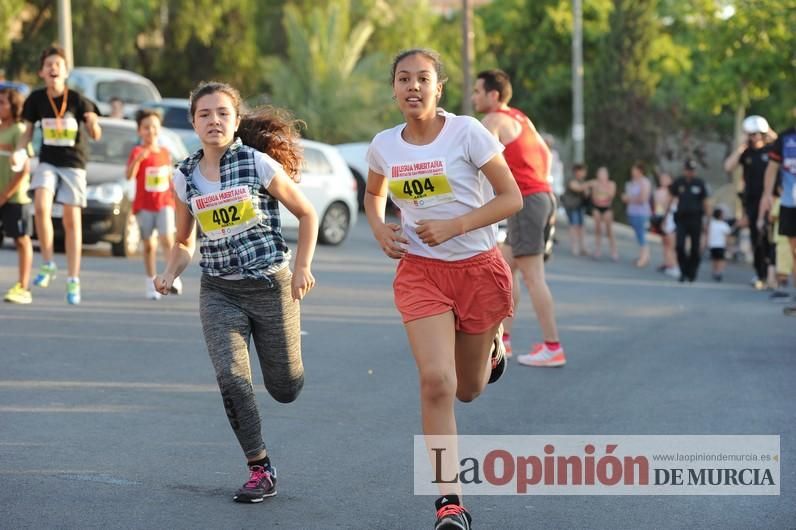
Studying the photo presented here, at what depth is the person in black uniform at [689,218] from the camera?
68.3 ft

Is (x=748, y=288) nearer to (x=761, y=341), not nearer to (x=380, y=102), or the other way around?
(x=761, y=341)

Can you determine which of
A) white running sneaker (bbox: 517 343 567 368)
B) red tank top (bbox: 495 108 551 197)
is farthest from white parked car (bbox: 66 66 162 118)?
red tank top (bbox: 495 108 551 197)

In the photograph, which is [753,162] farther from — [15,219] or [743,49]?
[743,49]

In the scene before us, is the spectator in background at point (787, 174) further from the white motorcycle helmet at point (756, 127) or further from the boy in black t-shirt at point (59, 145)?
the boy in black t-shirt at point (59, 145)

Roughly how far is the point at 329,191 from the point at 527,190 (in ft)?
41.1

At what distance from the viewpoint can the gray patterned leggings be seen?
5949 millimetres

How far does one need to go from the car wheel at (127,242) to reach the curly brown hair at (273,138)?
452 inches

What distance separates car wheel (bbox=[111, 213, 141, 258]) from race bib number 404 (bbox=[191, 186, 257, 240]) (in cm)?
1173

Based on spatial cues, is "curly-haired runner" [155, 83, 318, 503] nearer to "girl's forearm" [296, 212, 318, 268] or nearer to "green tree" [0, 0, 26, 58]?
"girl's forearm" [296, 212, 318, 268]

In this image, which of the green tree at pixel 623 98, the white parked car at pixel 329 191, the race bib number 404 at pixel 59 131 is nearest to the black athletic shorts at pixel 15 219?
the race bib number 404 at pixel 59 131

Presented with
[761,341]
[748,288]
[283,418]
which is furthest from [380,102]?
[283,418]

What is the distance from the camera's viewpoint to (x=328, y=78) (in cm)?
4288

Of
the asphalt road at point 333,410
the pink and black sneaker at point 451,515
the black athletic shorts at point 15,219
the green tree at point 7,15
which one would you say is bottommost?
the asphalt road at point 333,410

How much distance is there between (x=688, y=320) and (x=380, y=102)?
30.1 m
